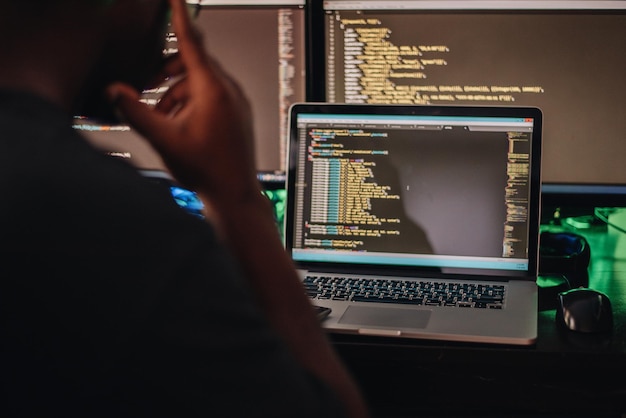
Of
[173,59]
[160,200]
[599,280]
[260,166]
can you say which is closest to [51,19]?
[160,200]

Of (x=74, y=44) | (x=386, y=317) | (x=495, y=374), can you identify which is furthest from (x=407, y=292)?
(x=74, y=44)

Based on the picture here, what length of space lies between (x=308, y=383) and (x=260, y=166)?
3.29 ft

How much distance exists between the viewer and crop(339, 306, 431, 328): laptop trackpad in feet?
3.38

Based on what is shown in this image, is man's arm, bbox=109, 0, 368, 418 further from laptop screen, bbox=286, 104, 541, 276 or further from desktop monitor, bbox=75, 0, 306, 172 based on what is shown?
desktop monitor, bbox=75, 0, 306, 172

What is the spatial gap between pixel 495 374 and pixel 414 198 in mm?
394

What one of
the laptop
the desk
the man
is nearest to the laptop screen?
the laptop

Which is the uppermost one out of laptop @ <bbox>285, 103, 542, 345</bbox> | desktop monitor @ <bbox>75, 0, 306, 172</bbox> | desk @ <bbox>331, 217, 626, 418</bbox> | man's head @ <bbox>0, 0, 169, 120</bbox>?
desktop monitor @ <bbox>75, 0, 306, 172</bbox>

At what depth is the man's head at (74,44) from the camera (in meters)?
0.51

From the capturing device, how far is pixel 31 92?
51cm

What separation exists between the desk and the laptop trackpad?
0.03 metres

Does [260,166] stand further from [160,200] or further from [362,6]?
[160,200]

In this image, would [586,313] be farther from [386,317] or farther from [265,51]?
[265,51]

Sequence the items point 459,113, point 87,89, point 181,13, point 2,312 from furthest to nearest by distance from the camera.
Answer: point 459,113
point 181,13
point 87,89
point 2,312

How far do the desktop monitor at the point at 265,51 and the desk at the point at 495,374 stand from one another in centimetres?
57
